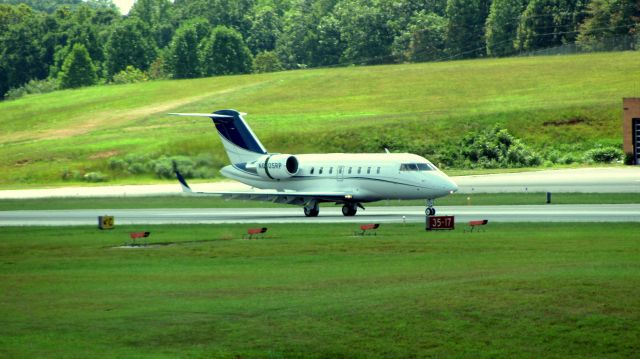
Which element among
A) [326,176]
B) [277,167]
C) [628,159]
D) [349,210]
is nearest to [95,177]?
[628,159]

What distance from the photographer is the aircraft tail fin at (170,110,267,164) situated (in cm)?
6581

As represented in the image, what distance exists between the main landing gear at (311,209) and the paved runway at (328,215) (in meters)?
0.50

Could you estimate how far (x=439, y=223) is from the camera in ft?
159

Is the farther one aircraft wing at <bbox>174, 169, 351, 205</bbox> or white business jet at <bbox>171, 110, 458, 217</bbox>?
aircraft wing at <bbox>174, 169, 351, 205</bbox>

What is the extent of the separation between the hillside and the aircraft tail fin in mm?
37582

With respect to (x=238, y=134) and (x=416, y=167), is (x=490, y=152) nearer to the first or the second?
(x=238, y=134)

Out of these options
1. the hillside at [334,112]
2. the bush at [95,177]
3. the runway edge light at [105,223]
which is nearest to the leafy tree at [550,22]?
the hillside at [334,112]

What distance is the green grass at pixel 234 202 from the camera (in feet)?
222

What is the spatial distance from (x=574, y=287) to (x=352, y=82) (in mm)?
128579

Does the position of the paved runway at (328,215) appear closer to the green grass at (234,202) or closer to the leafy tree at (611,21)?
the green grass at (234,202)

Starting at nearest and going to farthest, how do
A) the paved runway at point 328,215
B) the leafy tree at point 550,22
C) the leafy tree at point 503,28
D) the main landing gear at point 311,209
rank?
the paved runway at point 328,215, the main landing gear at point 311,209, the leafy tree at point 550,22, the leafy tree at point 503,28

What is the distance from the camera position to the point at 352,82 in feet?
516

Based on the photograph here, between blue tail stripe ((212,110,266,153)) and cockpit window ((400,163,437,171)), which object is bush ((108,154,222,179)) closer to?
blue tail stripe ((212,110,266,153))

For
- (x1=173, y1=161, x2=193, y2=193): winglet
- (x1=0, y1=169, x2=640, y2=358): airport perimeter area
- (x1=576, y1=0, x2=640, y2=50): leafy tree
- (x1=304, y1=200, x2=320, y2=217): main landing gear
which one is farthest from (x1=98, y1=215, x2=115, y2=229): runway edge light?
(x1=576, y1=0, x2=640, y2=50): leafy tree
